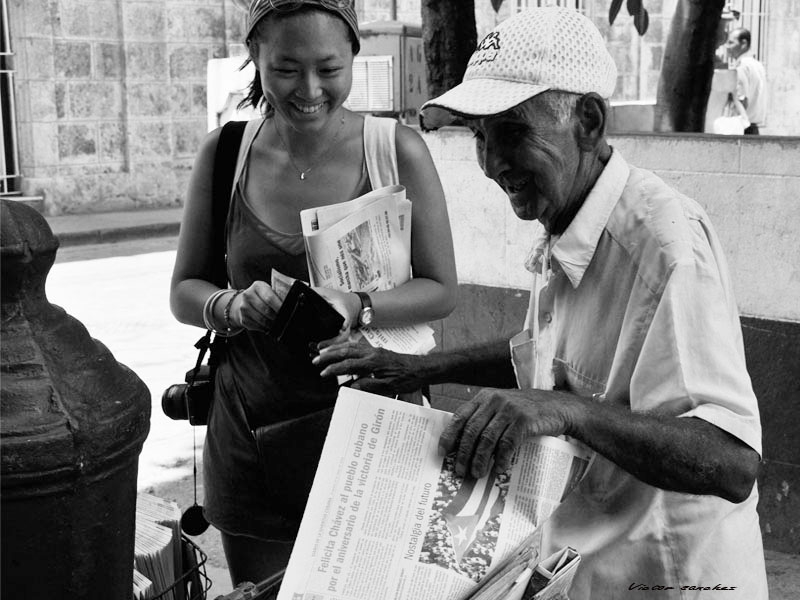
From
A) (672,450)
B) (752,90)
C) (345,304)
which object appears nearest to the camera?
(672,450)

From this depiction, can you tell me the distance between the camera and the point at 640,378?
59.1 inches

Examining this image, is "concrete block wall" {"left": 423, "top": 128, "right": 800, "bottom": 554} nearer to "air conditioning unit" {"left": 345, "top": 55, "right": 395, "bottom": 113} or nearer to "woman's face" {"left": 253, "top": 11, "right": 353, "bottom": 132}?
"woman's face" {"left": 253, "top": 11, "right": 353, "bottom": 132}

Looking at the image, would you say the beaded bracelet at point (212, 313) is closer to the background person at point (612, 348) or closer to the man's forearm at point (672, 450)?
the background person at point (612, 348)

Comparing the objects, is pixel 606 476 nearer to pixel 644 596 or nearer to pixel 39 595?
pixel 644 596

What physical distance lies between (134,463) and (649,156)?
2.89 m

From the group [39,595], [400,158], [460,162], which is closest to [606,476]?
[39,595]

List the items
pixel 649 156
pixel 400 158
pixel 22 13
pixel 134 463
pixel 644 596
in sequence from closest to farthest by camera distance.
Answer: pixel 134 463, pixel 644 596, pixel 400 158, pixel 649 156, pixel 22 13

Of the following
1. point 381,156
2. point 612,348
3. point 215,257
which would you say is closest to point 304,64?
point 381,156

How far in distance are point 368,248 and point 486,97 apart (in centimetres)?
83

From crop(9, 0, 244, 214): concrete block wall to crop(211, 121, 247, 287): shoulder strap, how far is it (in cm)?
1104

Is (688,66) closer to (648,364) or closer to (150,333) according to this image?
(648,364)

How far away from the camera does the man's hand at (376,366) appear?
199 centimetres

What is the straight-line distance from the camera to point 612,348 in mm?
1602

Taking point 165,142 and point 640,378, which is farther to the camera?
point 165,142
